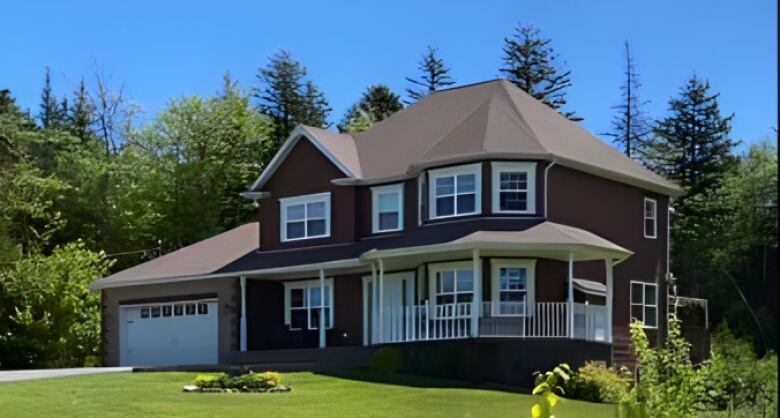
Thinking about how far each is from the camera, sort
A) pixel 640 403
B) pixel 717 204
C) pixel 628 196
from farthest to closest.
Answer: pixel 717 204 < pixel 628 196 < pixel 640 403

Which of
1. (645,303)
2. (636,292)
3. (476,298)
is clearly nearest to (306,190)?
(476,298)

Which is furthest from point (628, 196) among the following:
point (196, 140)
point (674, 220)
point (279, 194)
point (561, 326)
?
point (196, 140)

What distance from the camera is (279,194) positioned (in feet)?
118

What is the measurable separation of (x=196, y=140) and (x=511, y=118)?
31.6 metres

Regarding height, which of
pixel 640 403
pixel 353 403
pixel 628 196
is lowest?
pixel 353 403

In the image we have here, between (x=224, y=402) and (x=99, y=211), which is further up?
(x=99, y=211)

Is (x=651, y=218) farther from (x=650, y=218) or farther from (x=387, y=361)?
(x=387, y=361)

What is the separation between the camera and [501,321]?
2908 centimetres

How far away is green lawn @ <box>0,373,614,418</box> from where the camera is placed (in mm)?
21188

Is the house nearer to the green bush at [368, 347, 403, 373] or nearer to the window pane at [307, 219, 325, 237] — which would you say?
the window pane at [307, 219, 325, 237]

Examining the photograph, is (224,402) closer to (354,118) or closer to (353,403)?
(353,403)

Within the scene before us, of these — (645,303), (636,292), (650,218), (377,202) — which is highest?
(377,202)

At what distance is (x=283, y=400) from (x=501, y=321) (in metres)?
8.00

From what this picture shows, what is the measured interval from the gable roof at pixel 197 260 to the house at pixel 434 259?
122 millimetres
